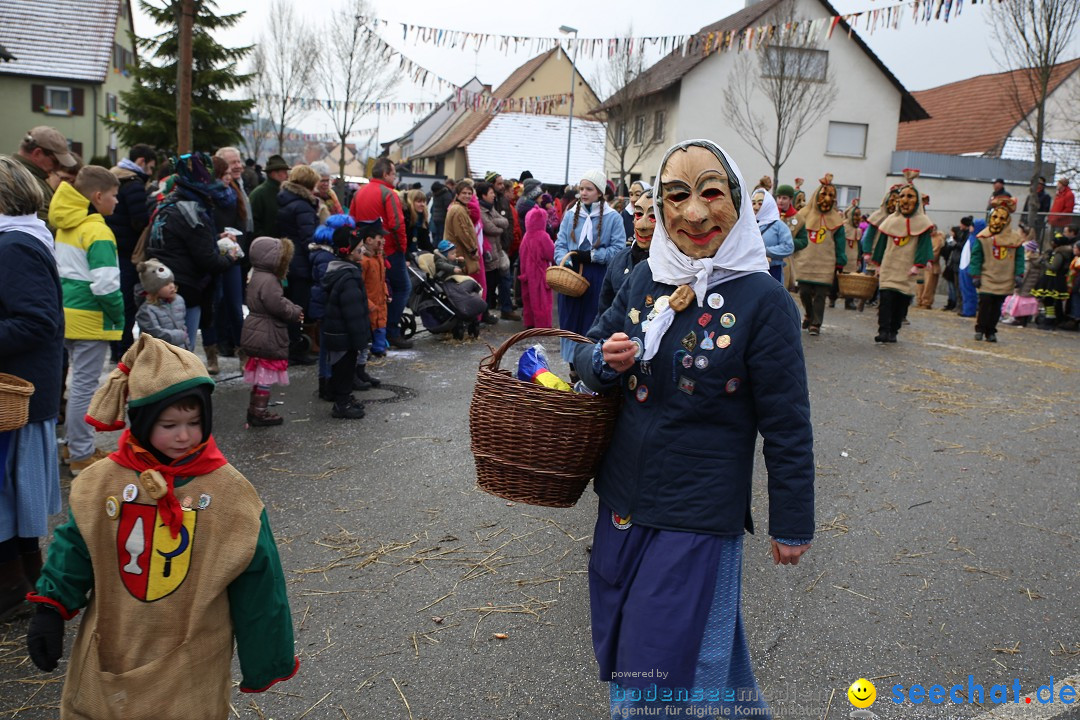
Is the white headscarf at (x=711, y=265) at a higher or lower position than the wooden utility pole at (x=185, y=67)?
lower

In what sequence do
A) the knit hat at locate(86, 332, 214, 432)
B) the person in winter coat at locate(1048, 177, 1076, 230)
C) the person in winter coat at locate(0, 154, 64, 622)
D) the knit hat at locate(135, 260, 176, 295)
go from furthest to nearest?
the person in winter coat at locate(1048, 177, 1076, 230)
the knit hat at locate(135, 260, 176, 295)
the person in winter coat at locate(0, 154, 64, 622)
the knit hat at locate(86, 332, 214, 432)

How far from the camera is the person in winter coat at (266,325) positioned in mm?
6867

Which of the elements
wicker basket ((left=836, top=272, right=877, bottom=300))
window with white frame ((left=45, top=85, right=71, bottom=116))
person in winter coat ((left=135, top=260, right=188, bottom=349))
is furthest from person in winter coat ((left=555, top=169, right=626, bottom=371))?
window with white frame ((left=45, top=85, right=71, bottom=116))

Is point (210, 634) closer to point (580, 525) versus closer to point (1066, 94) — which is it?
point (580, 525)

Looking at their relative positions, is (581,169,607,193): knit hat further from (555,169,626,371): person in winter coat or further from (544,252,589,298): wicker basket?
(544,252,589,298): wicker basket

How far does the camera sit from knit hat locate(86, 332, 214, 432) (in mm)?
2428

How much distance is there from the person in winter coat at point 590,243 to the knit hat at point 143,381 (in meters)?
5.45

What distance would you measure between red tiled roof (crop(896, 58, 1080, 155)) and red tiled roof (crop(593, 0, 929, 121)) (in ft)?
9.19

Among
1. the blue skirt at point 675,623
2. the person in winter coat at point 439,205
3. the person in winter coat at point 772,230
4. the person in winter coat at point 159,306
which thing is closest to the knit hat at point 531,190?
the person in winter coat at point 439,205

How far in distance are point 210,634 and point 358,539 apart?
7.83 ft

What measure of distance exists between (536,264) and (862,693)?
8258mm

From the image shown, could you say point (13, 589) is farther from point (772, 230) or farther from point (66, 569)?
point (772, 230)

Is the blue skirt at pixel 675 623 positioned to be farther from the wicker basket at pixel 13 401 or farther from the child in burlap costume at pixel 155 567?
the wicker basket at pixel 13 401

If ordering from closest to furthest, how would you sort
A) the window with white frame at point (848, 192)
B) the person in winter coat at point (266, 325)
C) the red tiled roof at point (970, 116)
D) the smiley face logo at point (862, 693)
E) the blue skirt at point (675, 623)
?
the blue skirt at point (675, 623) → the smiley face logo at point (862, 693) → the person in winter coat at point (266, 325) → the window with white frame at point (848, 192) → the red tiled roof at point (970, 116)
